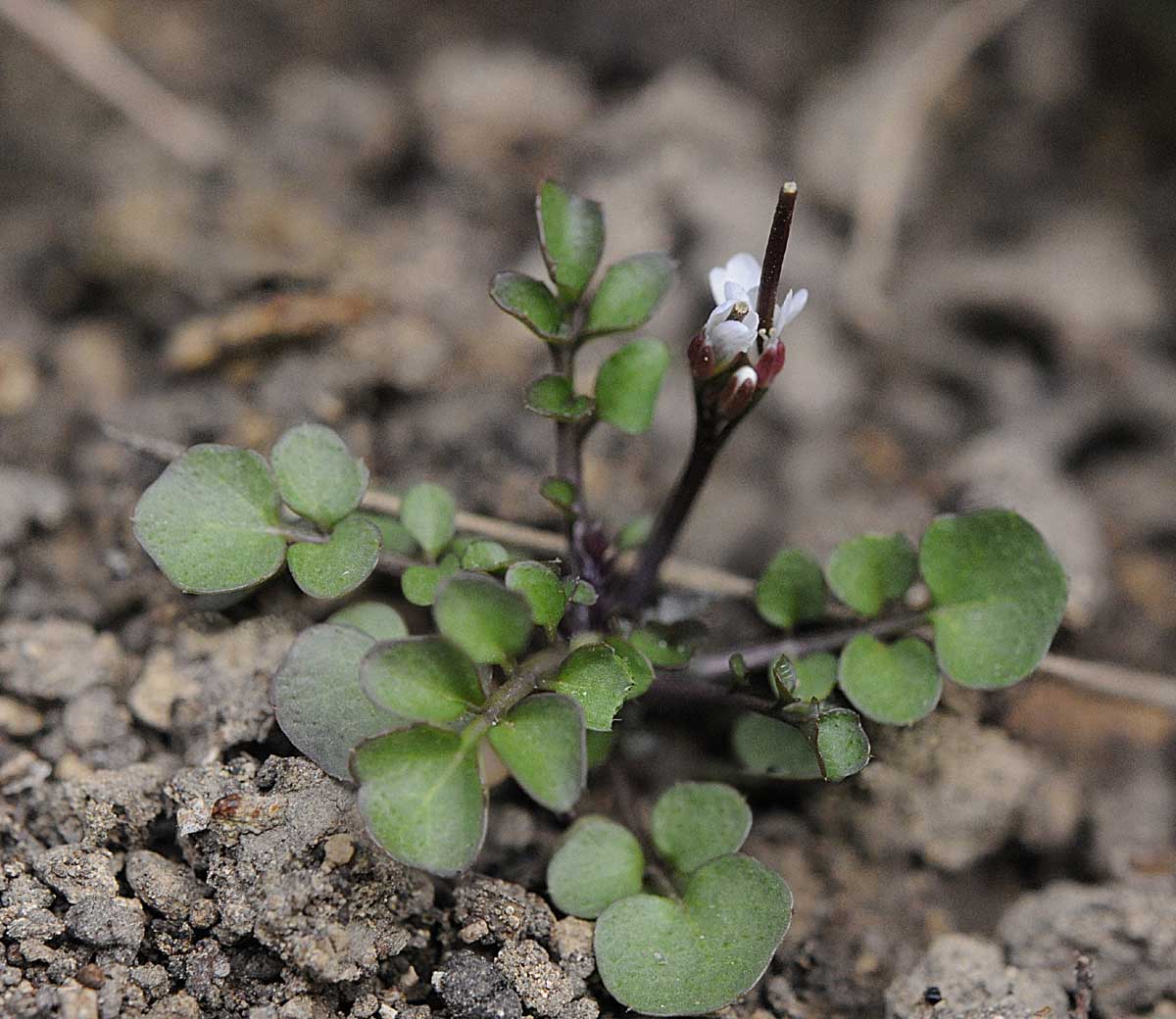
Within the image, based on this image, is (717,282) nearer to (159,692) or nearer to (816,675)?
(816,675)

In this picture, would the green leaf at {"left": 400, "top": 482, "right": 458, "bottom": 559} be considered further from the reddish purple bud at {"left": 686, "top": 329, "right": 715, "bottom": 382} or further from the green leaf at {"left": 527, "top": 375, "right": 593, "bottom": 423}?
the reddish purple bud at {"left": 686, "top": 329, "right": 715, "bottom": 382}

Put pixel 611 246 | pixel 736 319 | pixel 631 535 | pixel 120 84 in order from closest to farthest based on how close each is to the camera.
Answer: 1. pixel 736 319
2. pixel 631 535
3. pixel 611 246
4. pixel 120 84

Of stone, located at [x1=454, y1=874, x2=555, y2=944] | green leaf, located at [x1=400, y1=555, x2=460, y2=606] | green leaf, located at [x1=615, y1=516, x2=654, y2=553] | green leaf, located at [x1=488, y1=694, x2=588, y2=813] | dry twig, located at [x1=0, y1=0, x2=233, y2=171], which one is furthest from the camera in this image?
dry twig, located at [x1=0, y1=0, x2=233, y2=171]

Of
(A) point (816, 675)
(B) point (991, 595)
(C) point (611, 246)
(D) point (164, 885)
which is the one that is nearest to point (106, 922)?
(D) point (164, 885)

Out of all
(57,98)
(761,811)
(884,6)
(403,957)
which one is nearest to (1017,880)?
(761,811)

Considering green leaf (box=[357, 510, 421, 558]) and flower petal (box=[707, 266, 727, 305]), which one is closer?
flower petal (box=[707, 266, 727, 305])

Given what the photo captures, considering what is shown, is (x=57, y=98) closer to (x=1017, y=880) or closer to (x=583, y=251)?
(x=583, y=251)

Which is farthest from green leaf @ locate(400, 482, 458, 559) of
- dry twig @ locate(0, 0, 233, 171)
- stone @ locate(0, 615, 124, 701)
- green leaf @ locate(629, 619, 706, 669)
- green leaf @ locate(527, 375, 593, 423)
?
dry twig @ locate(0, 0, 233, 171)
